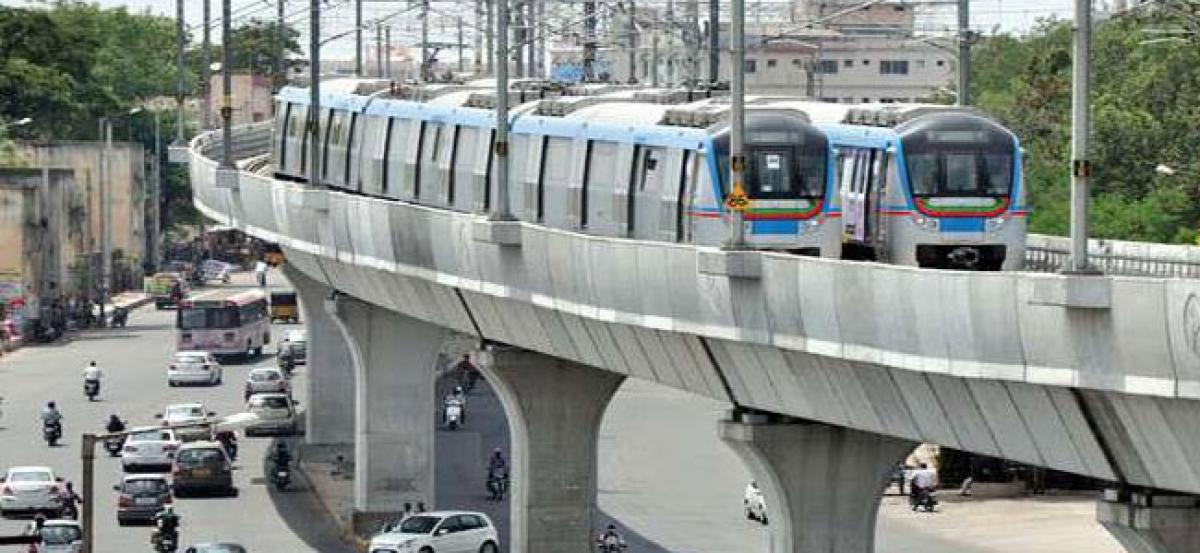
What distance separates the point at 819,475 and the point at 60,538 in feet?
78.5

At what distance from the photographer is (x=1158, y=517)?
3906 cm

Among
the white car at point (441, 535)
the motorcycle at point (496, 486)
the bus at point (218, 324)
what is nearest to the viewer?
the white car at point (441, 535)

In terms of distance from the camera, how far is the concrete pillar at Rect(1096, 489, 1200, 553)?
1537 inches

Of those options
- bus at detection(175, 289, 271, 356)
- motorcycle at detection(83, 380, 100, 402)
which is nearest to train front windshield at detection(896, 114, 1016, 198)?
motorcycle at detection(83, 380, 100, 402)

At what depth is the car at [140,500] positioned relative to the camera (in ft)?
277

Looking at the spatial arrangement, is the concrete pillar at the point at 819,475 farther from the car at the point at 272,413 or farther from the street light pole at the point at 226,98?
the car at the point at 272,413

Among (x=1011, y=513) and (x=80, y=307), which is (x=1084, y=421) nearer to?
(x=1011, y=513)

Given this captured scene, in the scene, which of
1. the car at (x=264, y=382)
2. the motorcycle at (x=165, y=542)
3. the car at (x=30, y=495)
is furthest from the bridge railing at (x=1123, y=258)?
the car at (x=264, y=382)

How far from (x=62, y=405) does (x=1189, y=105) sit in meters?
39.2

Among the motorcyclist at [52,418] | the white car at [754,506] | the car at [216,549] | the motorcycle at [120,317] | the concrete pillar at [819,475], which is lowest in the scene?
the motorcycle at [120,317]

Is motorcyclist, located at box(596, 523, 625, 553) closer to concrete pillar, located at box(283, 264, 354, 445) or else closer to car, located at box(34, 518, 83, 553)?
car, located at box(34, 518, 83, 553)

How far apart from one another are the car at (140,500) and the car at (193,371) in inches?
1590

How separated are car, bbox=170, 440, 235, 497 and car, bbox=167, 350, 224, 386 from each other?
33.9m

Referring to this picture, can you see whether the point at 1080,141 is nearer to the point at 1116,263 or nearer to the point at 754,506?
the point at 1116,263
